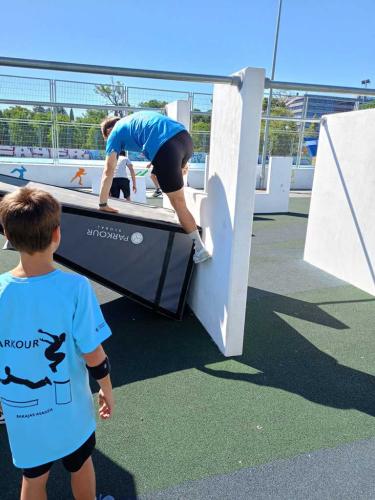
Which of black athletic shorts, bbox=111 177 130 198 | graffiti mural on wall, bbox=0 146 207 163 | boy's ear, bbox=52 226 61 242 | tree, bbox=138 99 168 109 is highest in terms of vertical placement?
tree, bbox=138 99 168 109

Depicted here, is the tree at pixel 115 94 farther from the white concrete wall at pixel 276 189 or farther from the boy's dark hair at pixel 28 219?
the boy's dark hair at pixel 28 219

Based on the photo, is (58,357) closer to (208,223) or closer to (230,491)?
(230,491)

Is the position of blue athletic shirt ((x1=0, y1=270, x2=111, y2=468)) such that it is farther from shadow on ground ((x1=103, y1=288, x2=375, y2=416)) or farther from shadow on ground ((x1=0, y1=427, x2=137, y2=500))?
shadow on ground ((x1=103, y1=288, x2=375, y2=416))

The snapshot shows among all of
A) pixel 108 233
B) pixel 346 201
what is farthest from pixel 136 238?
pixel 346 201

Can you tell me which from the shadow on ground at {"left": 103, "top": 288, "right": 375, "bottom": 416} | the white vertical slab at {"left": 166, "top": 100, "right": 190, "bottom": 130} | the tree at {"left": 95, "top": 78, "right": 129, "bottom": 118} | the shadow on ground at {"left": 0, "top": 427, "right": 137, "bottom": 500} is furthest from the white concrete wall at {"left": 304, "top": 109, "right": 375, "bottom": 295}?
the tree at {"left": 95, "top": 78, "right": 129, "bottom": 118}

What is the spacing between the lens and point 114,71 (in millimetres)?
2447

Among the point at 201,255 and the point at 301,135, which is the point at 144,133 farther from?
the point at 301,135

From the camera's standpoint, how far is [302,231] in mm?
7820

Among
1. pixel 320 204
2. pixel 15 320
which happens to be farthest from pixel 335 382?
pixel 320 204

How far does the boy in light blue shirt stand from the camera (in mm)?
1156

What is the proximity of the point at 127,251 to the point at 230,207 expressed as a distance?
1.06 m

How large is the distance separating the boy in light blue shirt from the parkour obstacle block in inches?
77.7

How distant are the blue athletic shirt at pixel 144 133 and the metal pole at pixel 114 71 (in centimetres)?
50

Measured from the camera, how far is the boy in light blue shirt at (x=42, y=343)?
1156mm
